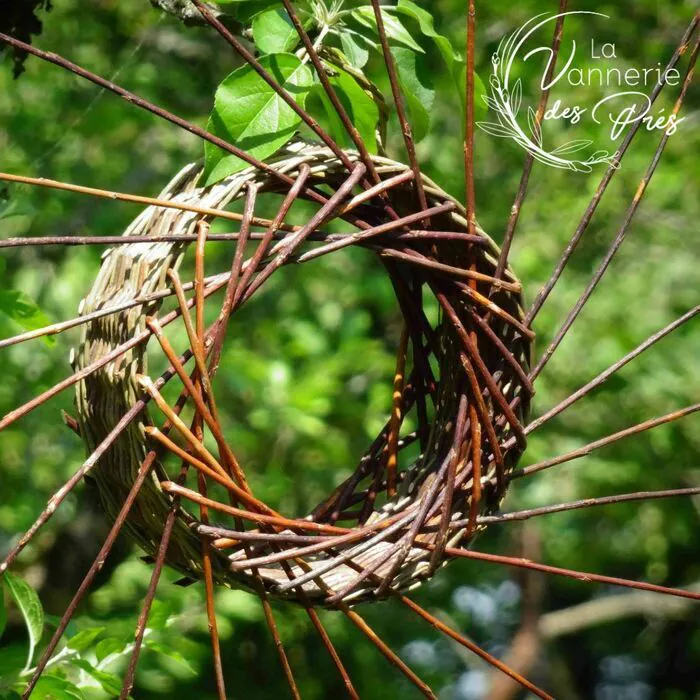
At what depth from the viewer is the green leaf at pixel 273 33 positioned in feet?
3.00

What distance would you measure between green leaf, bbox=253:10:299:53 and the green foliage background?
1146mm

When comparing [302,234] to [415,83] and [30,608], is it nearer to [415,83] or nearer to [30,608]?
[415,83]

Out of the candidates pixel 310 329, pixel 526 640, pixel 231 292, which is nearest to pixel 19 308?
pixel 231 292

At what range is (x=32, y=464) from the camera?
8.20 ft

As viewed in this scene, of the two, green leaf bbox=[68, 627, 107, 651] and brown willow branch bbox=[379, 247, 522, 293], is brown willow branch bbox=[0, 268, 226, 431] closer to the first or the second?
brown willow branch bbox=[379, 247, 522, 293]

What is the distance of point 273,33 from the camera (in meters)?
0.92

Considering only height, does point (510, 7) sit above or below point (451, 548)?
above

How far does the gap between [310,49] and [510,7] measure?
1.52 m

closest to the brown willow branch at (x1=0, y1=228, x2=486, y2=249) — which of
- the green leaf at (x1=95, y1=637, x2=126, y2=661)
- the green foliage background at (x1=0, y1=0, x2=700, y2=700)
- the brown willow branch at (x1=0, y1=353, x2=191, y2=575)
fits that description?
the brown willow branch at (x1=0, y1=353, x2=191, y2=575)

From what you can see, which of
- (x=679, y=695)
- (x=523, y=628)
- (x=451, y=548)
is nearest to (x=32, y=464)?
(x=451, y=548)

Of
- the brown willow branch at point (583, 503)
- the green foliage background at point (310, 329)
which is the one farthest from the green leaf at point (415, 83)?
the green foliage background at point (310, 329)

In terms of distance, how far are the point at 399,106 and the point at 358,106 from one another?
12 cm

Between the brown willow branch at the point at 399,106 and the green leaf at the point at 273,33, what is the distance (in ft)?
0.39

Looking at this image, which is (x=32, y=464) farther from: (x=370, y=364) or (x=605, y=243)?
(x=605, y=243)
